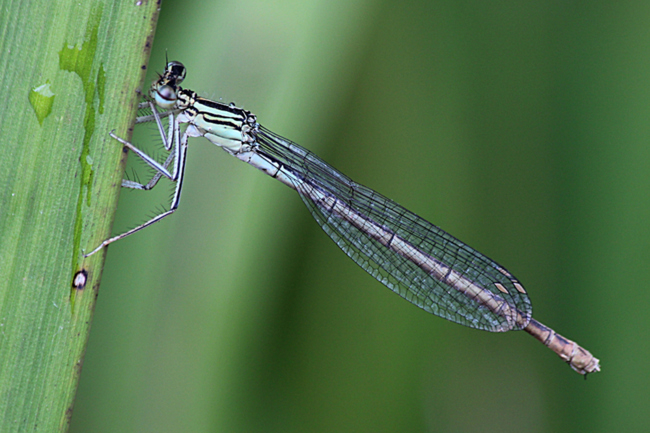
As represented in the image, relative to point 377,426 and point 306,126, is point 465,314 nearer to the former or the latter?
point 377,426

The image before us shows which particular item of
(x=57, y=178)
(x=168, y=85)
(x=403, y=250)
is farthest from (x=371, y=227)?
(x=57, y=178)

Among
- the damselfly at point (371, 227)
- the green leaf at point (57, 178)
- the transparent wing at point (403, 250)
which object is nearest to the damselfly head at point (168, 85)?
the damselfly at point (371, 227)

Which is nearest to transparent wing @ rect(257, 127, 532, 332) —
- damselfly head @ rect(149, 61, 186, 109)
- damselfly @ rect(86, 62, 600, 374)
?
damselfly @ rect(86, 62, 600, 374)

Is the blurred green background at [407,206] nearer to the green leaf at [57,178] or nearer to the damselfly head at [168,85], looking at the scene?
the damselfly head at [168,85]

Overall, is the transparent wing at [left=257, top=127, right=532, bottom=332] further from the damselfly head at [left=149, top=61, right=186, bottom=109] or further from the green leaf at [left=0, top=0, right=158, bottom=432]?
the green leaf at [left=0, top=0, right=158, bottom=432]

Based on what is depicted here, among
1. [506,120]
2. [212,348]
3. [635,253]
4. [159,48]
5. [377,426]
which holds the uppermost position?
[506,120]

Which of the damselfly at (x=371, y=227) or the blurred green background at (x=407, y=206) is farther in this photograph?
the damselfly at (x=371, y=227)

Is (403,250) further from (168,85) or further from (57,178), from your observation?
(57,178)

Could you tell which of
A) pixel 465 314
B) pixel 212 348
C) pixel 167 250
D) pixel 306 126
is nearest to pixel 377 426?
pixel 465 314
